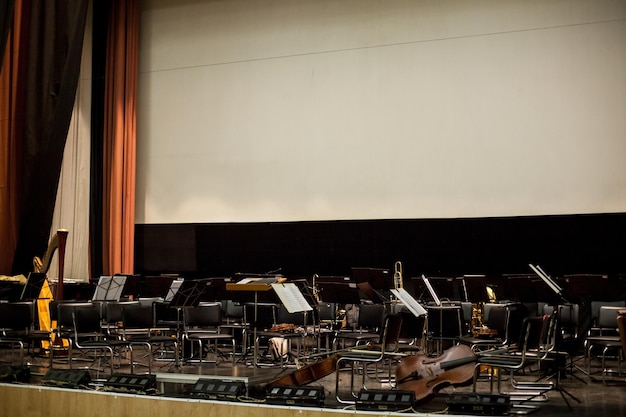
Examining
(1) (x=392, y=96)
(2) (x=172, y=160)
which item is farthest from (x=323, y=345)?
(2) (x=172, y=160)

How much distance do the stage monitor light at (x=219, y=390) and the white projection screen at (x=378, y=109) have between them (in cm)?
743

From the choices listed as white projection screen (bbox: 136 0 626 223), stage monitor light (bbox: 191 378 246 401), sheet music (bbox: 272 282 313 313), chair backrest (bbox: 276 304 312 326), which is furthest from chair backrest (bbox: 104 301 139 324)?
white projection screen (bbox: 136 0 626 223)

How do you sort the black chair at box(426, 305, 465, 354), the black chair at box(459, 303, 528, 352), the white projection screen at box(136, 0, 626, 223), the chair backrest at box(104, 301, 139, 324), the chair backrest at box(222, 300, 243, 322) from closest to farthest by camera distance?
the black chair at box(459, 303, 528, 352)
the black chair at box(426, 305, 465, 354)
the chair backrest at box(104, 301, 139, 324)
the chair backrest at box(222, 300, 243, 322)
the white projection screen at box(136, 0, 626, 223)

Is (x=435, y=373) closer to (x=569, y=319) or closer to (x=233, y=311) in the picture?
(x=569, y=319)

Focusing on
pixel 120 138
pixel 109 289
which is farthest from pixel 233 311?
pixel 120 138

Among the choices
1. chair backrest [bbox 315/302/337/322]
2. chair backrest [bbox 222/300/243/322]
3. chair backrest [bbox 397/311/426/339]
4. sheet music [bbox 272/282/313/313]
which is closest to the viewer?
sheet music [bbox 272/282/313/313]

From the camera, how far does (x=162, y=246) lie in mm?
14430

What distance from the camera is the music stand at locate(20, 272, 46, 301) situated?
8.83m

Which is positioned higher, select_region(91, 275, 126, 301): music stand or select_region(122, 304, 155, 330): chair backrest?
select_region(91, 275, 126, 301): music stand

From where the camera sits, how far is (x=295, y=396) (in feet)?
18.1

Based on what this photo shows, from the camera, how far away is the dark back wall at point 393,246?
38.6ft

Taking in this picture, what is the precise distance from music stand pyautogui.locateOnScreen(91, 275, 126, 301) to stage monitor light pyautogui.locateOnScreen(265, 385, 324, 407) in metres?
4.15

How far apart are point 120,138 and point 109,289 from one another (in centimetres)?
562

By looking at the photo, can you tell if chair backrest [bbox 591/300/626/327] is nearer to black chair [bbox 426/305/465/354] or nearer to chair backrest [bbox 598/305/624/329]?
chair backrest [bbox 598/305/624/329]
